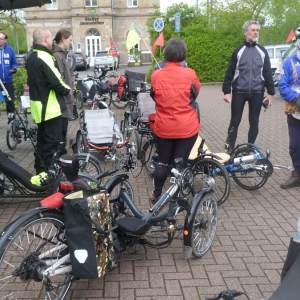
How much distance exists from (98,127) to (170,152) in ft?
8.13

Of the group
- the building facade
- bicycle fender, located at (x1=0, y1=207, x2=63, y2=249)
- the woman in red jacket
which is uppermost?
the woman in red jacket

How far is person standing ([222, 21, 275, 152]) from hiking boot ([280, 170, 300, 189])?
1011 millimetres

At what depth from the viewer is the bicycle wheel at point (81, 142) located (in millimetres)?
6486

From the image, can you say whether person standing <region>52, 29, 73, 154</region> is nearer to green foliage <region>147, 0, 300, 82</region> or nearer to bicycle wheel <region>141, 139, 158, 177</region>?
bicycle wheel <region>141, 139, 158, 177</region>

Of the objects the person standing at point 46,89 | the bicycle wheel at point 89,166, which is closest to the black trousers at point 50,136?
the person standing at point 46,89

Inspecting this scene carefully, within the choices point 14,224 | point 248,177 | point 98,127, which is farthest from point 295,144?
point 14,224

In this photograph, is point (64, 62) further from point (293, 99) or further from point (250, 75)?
point (293, 99)

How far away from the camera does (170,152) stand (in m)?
4.53

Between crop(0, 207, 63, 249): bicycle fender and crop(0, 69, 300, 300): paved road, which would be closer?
crop(0, 207, 63, 249): bicycle fender

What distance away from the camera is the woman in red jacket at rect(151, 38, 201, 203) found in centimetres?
421

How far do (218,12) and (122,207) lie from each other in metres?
22.5

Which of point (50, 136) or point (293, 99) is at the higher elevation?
point (293, 99)

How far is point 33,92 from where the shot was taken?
509cm

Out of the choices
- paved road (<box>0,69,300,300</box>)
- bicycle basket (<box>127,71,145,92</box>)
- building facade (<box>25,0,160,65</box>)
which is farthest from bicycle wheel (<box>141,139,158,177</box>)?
building facade (<box>25,0,160,65</box>)
